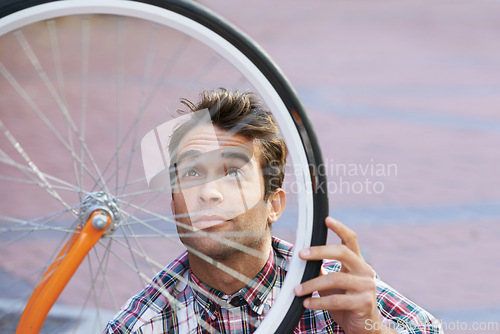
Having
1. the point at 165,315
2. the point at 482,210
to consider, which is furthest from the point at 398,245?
the point at 165,315

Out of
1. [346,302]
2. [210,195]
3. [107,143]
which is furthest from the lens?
[107,143]

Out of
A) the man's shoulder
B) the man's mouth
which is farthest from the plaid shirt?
the man's mouth

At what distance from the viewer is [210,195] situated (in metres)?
0.99

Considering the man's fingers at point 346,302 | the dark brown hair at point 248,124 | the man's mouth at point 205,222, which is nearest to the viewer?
the man's fingers at point 346,302

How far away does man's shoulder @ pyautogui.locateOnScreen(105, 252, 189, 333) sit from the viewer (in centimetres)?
104

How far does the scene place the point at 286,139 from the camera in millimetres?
924

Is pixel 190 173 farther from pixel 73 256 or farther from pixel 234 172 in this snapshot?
pixel 73 256

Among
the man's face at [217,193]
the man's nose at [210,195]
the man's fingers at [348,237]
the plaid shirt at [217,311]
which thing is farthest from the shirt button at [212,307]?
the man's fingers at [348,237]

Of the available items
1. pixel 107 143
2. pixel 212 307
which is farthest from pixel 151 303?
pixel 107 143

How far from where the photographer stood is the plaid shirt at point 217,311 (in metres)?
1.04

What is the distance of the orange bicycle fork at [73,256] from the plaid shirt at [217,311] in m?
0.17

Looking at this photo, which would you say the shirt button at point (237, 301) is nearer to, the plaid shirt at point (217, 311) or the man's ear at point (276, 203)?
the plaid shirt at point (217, 311)

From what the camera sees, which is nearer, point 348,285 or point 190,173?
point 348,285

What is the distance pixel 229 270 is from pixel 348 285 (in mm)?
260
